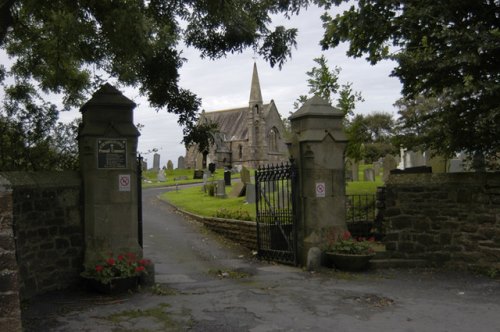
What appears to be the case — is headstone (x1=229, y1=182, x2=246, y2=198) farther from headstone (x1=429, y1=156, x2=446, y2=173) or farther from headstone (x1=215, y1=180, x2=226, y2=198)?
headstone (x1=429, y1=156, x2=446, y2=173)

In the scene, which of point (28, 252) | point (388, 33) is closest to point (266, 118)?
point (388, 33)

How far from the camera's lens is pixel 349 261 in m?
9.31

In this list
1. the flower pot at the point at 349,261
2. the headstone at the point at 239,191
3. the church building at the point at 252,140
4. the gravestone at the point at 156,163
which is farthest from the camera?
the church building at the point at 252,140

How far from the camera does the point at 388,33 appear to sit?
11.0 metres

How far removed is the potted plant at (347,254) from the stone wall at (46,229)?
15.3ft

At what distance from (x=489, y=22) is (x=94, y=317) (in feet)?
30.0

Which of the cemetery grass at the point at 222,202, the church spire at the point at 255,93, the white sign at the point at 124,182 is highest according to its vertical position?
the church spire at the point at 255,93

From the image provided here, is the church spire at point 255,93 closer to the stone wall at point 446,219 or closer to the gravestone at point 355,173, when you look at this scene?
the gravestone at point 355,173

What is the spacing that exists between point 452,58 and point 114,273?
22.3 ft

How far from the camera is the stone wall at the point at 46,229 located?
23.7 feet

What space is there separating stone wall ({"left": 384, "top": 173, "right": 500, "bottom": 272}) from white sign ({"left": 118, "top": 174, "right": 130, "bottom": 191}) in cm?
526

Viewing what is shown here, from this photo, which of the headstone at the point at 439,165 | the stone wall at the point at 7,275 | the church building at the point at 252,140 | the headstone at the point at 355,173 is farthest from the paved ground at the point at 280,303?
the church building at the point at 252,140

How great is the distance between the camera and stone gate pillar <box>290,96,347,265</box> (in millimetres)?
9727

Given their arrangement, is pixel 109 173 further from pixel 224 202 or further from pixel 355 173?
pixel 355 173
